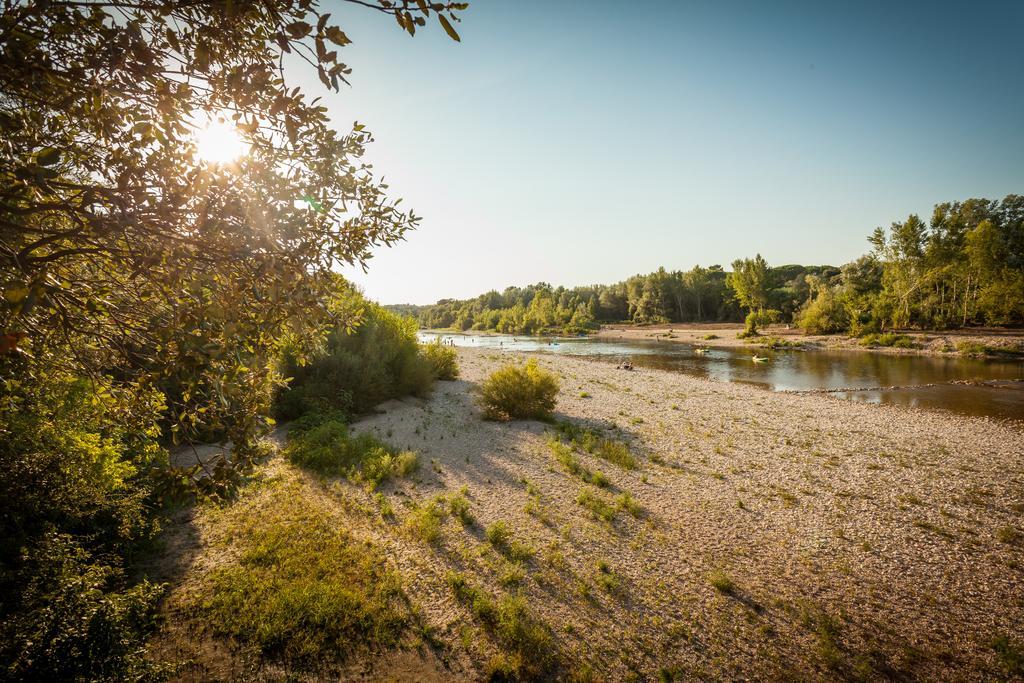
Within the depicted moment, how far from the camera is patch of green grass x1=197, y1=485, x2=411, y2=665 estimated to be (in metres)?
4.65

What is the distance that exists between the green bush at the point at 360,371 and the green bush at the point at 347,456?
2.01 m

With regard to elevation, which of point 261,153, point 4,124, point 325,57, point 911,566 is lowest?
point 911,566

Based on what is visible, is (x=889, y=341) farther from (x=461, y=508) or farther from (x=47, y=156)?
(x=47, y=156)

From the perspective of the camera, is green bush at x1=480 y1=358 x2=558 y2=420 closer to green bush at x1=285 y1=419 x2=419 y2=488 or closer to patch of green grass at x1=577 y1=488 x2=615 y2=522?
green bush at x1=285 y1=419 x2=419 y2=488

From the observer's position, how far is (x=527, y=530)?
287 inches

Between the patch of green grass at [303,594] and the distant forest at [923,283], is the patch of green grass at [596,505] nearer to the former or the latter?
the patch of green grass at [303,594]

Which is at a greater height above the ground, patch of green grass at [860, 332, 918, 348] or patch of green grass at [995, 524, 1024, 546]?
patch of green grass at [860, 332, 918, 348]

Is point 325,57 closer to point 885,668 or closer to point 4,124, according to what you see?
point 4,124

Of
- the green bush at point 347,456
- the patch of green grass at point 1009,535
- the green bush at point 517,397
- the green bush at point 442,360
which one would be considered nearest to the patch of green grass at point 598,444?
the green bush at point 517,397

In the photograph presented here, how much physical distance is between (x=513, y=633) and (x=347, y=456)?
6906 millimetres

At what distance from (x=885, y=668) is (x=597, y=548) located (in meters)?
3.59

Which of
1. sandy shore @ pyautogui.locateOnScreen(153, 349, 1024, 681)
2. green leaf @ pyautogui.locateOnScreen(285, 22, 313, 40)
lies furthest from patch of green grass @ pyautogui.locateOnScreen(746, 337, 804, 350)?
green leaf @ pyautogui.locateOnScreen(285, 22, 313, 40)

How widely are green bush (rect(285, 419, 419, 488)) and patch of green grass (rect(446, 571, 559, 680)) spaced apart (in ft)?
13.4

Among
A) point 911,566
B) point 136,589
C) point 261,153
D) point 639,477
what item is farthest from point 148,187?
point 911,566
